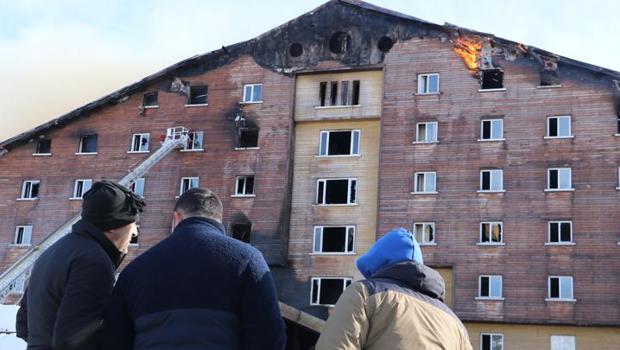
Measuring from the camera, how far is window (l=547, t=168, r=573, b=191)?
107ft

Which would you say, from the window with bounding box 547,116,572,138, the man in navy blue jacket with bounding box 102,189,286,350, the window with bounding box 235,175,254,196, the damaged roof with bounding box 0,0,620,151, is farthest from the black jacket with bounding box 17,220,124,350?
the damaged roof with bounding box 0,0,620,151

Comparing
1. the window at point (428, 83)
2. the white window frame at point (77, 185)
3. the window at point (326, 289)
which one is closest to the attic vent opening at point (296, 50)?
the window at point (428, 83)

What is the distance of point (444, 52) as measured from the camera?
3581 centimetres

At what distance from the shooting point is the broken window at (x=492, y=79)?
3497 centimetres

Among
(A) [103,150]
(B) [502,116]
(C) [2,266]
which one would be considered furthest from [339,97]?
(C) [2,266]

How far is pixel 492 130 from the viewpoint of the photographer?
34.2m

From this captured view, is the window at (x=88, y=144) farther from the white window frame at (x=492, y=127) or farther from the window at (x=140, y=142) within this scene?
the white window frame at (x=492, y=127)

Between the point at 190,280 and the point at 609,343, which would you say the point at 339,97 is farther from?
the point at 190,280

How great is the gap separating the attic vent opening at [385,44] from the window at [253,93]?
615 centimetres

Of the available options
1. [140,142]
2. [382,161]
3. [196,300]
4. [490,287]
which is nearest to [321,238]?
[382,161]

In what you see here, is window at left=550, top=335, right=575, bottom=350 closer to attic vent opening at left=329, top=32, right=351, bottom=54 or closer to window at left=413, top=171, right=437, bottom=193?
window at left=413, top=171, right=437, bottom=193

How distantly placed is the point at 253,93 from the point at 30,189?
12655 millimetres

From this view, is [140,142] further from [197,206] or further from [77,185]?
[197,206]

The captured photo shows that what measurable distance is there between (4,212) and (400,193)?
2037cm
